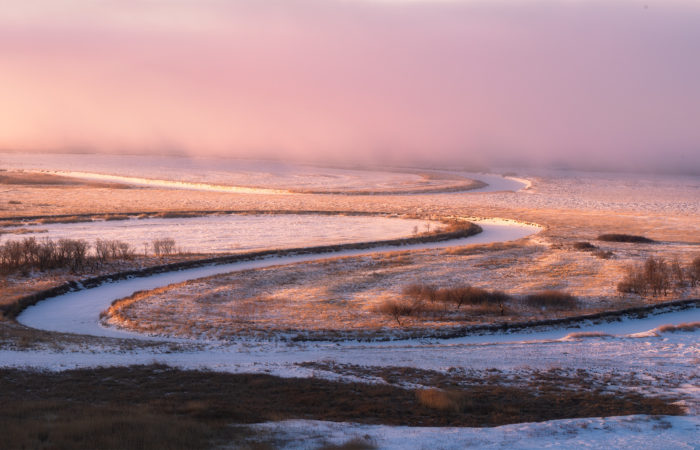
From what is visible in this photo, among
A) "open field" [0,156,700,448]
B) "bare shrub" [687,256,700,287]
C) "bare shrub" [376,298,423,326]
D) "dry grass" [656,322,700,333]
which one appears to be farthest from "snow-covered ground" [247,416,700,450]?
"bare shrub" [687,256,700,287]

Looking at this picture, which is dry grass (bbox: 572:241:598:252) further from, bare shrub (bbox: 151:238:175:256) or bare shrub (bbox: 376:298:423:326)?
bare shrub (bbox: 151:238:175:256)

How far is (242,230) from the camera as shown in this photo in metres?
53.6

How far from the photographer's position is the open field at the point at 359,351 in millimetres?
13281

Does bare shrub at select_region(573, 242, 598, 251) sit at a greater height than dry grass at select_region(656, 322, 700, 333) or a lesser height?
greater

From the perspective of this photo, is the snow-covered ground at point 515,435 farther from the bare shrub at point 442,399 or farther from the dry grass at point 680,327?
the dry grass at point 680,327

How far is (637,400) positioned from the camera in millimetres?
16047

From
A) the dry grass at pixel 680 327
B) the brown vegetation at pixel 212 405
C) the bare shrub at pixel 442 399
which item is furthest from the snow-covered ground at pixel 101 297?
the dry grass at pixel 680 327

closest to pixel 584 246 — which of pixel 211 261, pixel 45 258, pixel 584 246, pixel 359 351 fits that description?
pixel 584 246

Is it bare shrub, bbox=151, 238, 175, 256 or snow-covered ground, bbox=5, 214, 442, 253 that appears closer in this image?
bare shrub, bbox=151, 238, 175, 256

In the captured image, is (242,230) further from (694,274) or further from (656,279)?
(694,274)

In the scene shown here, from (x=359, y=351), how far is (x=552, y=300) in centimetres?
1159

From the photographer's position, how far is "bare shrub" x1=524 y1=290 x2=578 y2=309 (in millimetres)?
28547

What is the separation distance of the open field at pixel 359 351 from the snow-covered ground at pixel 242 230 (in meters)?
0.96

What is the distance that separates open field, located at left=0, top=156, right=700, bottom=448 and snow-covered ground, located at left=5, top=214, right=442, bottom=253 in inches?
37.7
